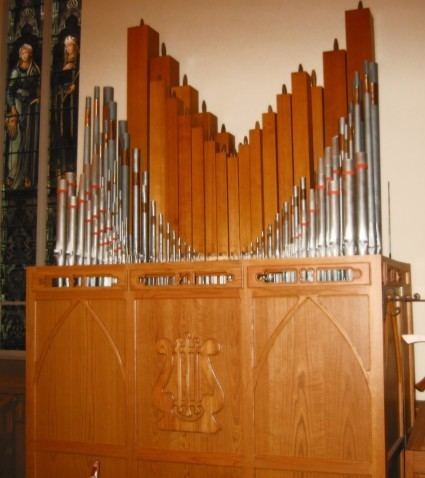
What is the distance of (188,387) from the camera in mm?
4711

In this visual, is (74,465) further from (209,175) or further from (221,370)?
(209,175)

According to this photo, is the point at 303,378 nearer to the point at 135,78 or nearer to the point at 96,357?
the point at 96,357

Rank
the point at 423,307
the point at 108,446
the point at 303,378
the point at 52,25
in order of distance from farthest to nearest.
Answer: the point at 52,25 < the point at 423,307 < the point at 108,446 < the point at 303,378

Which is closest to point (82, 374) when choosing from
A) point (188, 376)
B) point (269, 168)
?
point (188, 376)

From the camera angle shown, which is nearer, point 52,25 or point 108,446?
point 108,446

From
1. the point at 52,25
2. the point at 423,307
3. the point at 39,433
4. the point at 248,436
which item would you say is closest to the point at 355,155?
the point at 423,307

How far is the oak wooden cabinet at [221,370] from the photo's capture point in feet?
14.3

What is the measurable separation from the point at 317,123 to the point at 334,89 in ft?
0.96

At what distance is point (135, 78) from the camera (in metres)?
5.82

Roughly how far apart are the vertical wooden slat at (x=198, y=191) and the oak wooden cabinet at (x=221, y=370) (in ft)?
0.95

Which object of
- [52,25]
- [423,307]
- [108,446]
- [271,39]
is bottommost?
[108,446]

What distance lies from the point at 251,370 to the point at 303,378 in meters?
0.34

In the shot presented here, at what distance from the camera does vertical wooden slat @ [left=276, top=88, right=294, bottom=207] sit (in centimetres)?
516

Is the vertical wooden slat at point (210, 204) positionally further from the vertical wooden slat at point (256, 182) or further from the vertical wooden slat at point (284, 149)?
the vertical wooden slat at point (284, 149)
